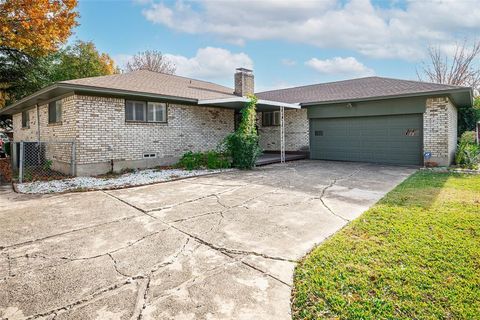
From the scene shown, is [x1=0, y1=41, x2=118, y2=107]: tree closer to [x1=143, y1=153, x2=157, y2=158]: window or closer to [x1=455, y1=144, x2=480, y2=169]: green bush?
[x1=143, y1=153, x2=157, y2=158]: window

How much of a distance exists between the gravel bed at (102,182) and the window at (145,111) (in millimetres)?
2016

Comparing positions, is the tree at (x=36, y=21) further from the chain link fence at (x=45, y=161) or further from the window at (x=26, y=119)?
the chain link fence at (x=45, y=161)

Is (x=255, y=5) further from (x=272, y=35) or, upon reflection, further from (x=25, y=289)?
(x=25, y=289)

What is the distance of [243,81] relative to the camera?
13.2 meters

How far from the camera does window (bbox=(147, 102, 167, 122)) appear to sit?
1043cm

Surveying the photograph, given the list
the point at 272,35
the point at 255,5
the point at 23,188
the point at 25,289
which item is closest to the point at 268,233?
the point at 25,289

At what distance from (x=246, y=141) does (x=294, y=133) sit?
482 cm

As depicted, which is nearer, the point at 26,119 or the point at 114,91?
the point at 114,91

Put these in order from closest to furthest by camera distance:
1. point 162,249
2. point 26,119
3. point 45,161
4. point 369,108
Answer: point 162,249 < point 45,161 < point 369,108 < point 26,119

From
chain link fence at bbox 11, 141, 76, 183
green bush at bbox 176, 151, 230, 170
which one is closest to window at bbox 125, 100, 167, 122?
green bush at bbox 176, 151, 230, 170

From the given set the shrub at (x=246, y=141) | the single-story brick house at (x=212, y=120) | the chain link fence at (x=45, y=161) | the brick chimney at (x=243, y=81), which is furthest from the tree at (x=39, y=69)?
the shrub at (x=246, y=141)

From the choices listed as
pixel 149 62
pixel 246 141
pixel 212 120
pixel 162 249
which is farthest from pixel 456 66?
pixel 162 249

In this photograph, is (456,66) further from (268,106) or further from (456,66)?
(268,106)

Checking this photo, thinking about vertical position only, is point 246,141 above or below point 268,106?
below
